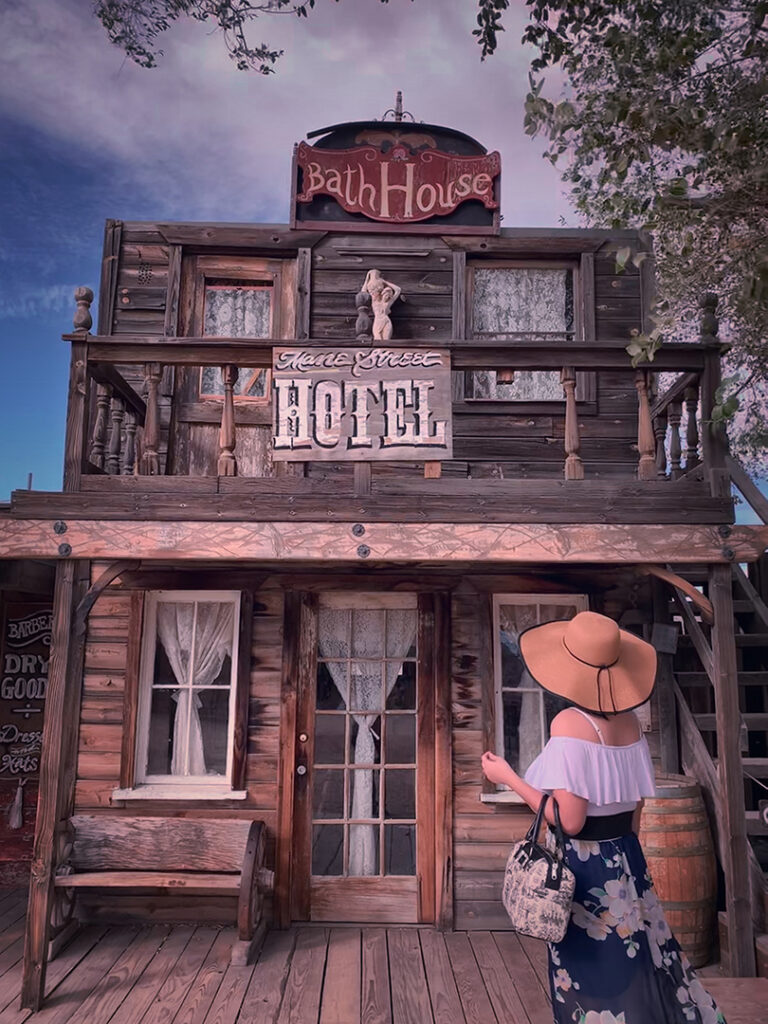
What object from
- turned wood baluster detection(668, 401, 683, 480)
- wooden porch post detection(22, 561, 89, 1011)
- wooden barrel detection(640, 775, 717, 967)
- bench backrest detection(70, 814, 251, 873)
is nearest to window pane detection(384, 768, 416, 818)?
bench backrest detection(70, 814, 251, 873)

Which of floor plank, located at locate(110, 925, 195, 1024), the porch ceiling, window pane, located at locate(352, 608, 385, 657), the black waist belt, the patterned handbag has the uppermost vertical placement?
the porch ceiling

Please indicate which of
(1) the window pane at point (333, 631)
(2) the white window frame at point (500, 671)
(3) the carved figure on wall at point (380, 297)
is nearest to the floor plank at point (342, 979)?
(2) the white window frame at point (500, 671)

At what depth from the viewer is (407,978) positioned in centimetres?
473

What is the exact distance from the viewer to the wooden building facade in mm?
4594

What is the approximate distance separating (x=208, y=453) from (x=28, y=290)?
65.4m

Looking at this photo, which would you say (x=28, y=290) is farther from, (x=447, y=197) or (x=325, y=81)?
(x=447, y=197)

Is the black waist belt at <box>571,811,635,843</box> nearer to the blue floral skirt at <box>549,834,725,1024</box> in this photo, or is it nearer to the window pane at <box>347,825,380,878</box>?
the blue floral skirt at <box>549,834,725,1024</box>

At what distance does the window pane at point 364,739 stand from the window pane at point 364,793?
9 centimetres

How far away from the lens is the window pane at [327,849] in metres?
5.89

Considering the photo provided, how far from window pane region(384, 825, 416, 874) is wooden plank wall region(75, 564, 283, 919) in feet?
3.08

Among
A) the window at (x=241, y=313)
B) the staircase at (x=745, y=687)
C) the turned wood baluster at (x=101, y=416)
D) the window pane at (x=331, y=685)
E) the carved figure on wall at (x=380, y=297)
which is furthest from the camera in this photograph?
the window at (x=241, y=313)

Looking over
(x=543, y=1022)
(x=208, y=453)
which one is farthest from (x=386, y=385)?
(x=543, y=1022)

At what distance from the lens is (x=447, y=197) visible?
6992 millimetres

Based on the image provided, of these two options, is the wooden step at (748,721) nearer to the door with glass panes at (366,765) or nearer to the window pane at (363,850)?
the door with glass panes at (366,765)
